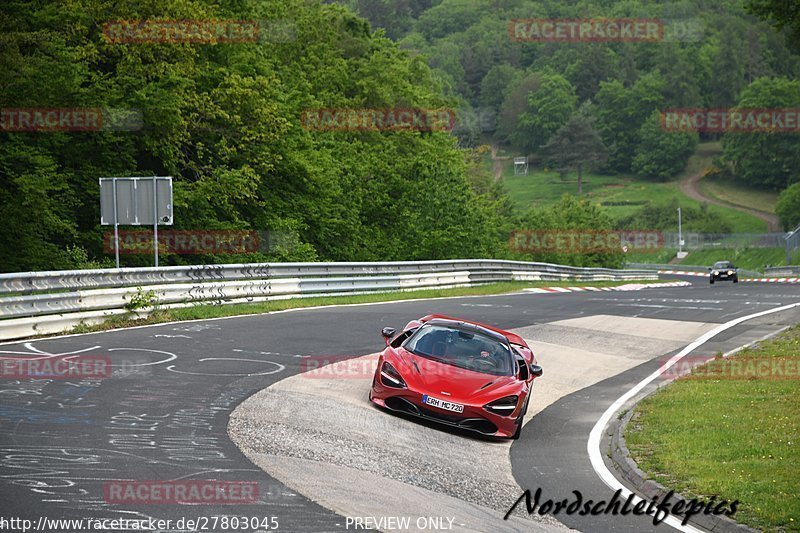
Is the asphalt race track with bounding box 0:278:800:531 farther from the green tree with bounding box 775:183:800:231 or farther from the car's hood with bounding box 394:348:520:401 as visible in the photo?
the green tree with bounding box 775:183:800:231

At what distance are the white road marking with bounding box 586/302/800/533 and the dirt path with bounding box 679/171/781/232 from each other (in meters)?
120

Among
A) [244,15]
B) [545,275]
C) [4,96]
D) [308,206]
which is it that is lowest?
[545,275]

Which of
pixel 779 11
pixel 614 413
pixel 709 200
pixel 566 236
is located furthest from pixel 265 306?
pixel 709 200

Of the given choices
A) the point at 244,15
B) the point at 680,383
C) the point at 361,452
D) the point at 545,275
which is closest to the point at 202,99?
the point at 244,15

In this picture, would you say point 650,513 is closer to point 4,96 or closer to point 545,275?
point 4,96

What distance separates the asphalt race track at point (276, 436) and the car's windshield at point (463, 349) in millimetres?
993

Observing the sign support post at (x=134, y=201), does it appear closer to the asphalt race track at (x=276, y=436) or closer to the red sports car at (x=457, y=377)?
the asphalt race track at (x=276, y=436)

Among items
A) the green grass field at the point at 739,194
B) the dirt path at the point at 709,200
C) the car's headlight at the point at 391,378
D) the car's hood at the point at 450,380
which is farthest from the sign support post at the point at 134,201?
the green grass field at the point at 739,194

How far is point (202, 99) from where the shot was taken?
3547 centimetres

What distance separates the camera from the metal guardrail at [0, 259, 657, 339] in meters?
16.8

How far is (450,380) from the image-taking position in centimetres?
1257

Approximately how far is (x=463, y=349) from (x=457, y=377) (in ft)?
2.56

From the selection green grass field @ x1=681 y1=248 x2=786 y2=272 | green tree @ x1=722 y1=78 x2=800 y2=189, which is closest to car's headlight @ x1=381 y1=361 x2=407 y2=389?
green grass field @ x1=681 y1=248 x2=786 y2=272

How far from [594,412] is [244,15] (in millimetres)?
31846
